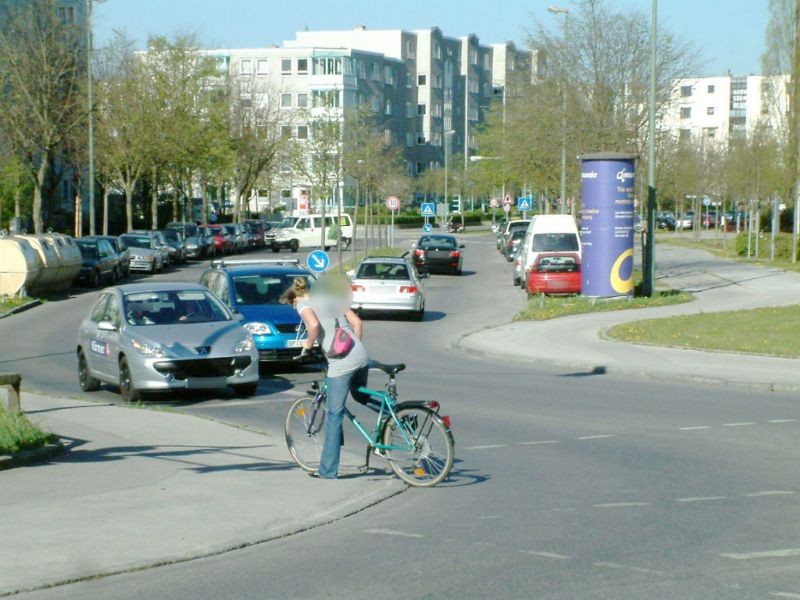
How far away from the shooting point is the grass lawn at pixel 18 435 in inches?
464

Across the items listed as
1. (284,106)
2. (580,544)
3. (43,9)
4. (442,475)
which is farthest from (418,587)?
(284,106)

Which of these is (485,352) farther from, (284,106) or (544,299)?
(284,106)

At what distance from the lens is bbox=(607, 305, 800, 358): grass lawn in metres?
23.9

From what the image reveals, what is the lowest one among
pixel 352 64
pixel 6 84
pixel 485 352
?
pixel 485 352

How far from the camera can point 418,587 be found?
7.42 metres

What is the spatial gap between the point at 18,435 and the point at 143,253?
140ft

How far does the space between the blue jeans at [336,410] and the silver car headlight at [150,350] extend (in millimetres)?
6360

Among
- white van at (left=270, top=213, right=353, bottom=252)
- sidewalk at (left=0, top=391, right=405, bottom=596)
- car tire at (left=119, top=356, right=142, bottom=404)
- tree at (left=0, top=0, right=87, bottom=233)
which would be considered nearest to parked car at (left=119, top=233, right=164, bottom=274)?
tree at (left=0, top=0, right=87, bottom=233)

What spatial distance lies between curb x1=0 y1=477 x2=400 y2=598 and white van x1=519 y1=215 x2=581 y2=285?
97.9 feet

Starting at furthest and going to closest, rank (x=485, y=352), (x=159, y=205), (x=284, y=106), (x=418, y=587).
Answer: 1. (x=284, y=106)
2. (x=159, y=205)
3. (x=485, y=352)
4. (x=418, y=587)

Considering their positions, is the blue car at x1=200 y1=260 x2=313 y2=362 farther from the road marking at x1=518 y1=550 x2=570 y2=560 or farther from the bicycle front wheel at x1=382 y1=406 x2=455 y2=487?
the road marking at x1=518 y1=550 x2=570 y2=560

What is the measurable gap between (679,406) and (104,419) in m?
7.20

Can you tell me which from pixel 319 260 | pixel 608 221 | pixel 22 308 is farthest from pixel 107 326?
pixel 22 308

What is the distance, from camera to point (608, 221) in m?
33.6
